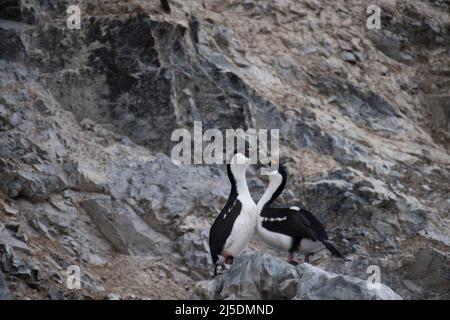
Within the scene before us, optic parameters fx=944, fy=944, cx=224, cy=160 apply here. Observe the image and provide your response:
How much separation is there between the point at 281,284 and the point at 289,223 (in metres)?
1.77

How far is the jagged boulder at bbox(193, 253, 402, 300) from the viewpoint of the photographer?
500 inches

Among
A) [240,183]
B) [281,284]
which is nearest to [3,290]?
[281,284]

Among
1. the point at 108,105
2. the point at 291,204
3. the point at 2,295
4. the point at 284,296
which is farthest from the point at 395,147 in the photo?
the point at 2,295

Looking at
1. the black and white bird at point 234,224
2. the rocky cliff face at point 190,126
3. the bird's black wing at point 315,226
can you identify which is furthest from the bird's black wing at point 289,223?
the rocky cliff face at point 190,126

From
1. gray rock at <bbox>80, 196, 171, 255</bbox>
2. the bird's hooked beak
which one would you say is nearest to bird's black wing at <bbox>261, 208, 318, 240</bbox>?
the bird's hooked beak

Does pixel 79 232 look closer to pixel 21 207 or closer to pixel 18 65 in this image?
pixel 21 207

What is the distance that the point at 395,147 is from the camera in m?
20.1

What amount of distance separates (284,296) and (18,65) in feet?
27.7

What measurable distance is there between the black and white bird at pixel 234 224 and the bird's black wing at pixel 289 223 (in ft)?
1.12

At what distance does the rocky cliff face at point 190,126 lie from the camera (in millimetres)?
16766

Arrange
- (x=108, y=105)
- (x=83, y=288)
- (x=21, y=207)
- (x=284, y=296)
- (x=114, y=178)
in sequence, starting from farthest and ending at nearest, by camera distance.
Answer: (x=108, y=105)
(x=114, y=178)
(x=21, y=207)
(x=83, y=288)
(x=284, y=296)

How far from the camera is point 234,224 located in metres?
15.1

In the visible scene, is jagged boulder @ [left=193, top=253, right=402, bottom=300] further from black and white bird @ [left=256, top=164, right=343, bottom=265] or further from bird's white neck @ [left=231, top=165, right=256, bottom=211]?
bird's white neck @ [left=231, top=165, right=256, bottom=211]

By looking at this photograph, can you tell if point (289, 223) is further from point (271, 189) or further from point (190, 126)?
point (190, 126)
